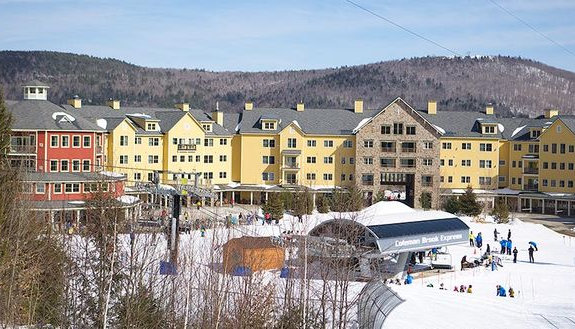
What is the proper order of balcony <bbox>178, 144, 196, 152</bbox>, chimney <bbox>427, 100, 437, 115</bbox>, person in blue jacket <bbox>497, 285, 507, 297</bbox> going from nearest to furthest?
1. person in blue jacket <bbox>497, 285, 507, 297</bbox>
2. balcony <bbox>178, 144, 196, 152</bbox>
3. chimney <bbox>427, 100, 437, 115</bbox>

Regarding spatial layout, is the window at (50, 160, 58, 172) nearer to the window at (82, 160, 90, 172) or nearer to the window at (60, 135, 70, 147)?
the window at (60, 135, 70, 147)

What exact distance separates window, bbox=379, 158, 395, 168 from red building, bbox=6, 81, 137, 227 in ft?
79.4

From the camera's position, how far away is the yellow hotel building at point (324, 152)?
224ft

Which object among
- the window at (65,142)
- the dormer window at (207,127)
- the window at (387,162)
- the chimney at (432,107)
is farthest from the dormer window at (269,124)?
the window at (65,142)

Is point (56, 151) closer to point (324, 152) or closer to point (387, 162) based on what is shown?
point (324, 152)

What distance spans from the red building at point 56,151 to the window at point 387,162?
79.4 ft

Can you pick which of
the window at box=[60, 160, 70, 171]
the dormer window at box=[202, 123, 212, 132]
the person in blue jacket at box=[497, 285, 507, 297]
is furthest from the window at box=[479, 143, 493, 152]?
the person in blue jacket at box=[497, 285, 507, 297]

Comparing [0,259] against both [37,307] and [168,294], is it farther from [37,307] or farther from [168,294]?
[168,294]

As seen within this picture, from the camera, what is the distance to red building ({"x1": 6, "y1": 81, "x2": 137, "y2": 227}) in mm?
52500

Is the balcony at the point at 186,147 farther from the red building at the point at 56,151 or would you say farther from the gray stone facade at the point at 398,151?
the gray stone facade at the point at 398,151

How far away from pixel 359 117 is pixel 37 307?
52119mm

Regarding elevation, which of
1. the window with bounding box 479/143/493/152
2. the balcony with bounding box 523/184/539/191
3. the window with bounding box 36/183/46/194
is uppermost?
the window with bounding box 479/143/493/152

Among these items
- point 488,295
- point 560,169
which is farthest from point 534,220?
point 488,295

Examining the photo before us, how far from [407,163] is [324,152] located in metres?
7.32
